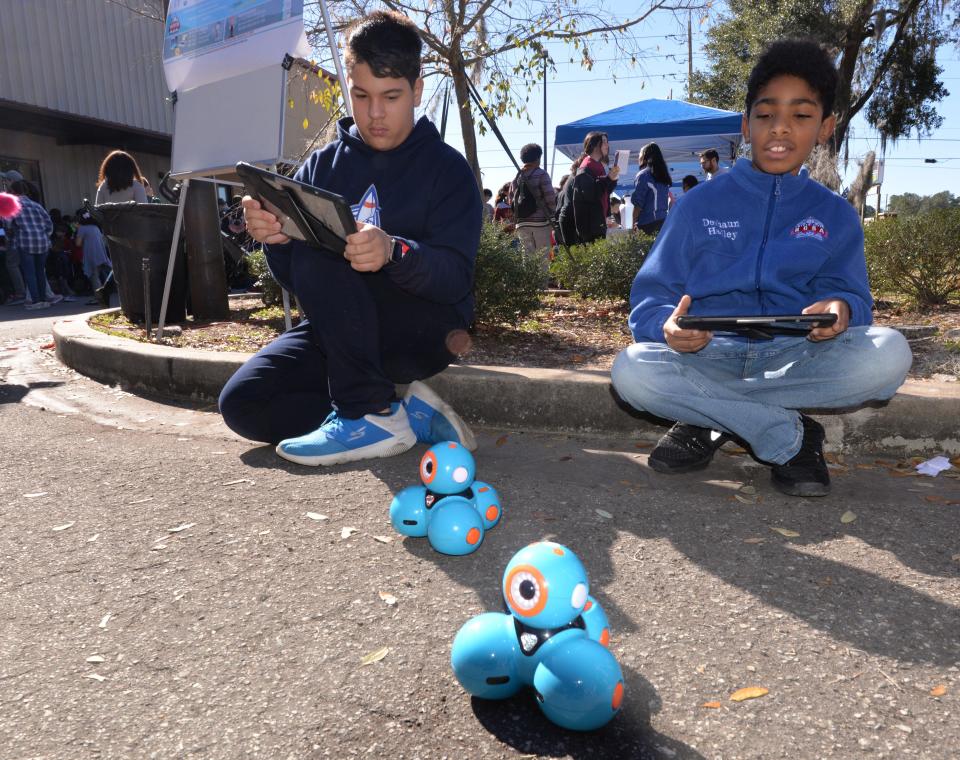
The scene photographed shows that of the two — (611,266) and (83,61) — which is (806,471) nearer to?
(611,266)

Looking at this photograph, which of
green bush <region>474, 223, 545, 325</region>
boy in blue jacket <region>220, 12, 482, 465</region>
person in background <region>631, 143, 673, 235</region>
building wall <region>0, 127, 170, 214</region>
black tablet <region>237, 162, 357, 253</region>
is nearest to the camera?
black tablet <region>237, 162, 357, 253</region>

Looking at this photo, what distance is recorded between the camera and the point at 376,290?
3119mm

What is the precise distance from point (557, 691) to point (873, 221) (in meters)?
5.40

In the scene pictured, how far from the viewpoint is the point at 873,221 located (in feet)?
18.4

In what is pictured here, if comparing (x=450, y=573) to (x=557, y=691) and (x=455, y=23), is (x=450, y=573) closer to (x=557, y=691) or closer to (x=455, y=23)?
(x=557, y=691)

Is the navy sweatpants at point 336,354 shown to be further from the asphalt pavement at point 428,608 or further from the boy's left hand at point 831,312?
the boy's left hand at point 831,312

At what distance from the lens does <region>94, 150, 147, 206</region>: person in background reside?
736cm

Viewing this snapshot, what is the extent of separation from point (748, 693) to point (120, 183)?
757 centimetres

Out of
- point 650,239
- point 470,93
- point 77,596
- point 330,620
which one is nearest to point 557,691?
point 330,620

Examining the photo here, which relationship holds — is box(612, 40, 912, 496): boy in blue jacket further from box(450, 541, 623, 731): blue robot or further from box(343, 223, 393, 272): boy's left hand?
box(450, 541, 623, 731): blue robot

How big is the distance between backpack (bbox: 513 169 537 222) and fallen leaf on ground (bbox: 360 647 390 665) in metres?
7.22

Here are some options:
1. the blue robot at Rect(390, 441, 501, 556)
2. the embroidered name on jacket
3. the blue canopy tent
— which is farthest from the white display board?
the blue canopy tent

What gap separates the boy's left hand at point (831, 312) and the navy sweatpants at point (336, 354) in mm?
1368

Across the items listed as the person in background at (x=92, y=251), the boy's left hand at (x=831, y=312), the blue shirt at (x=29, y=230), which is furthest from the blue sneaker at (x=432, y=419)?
the person in background at (x=92, y=251)
